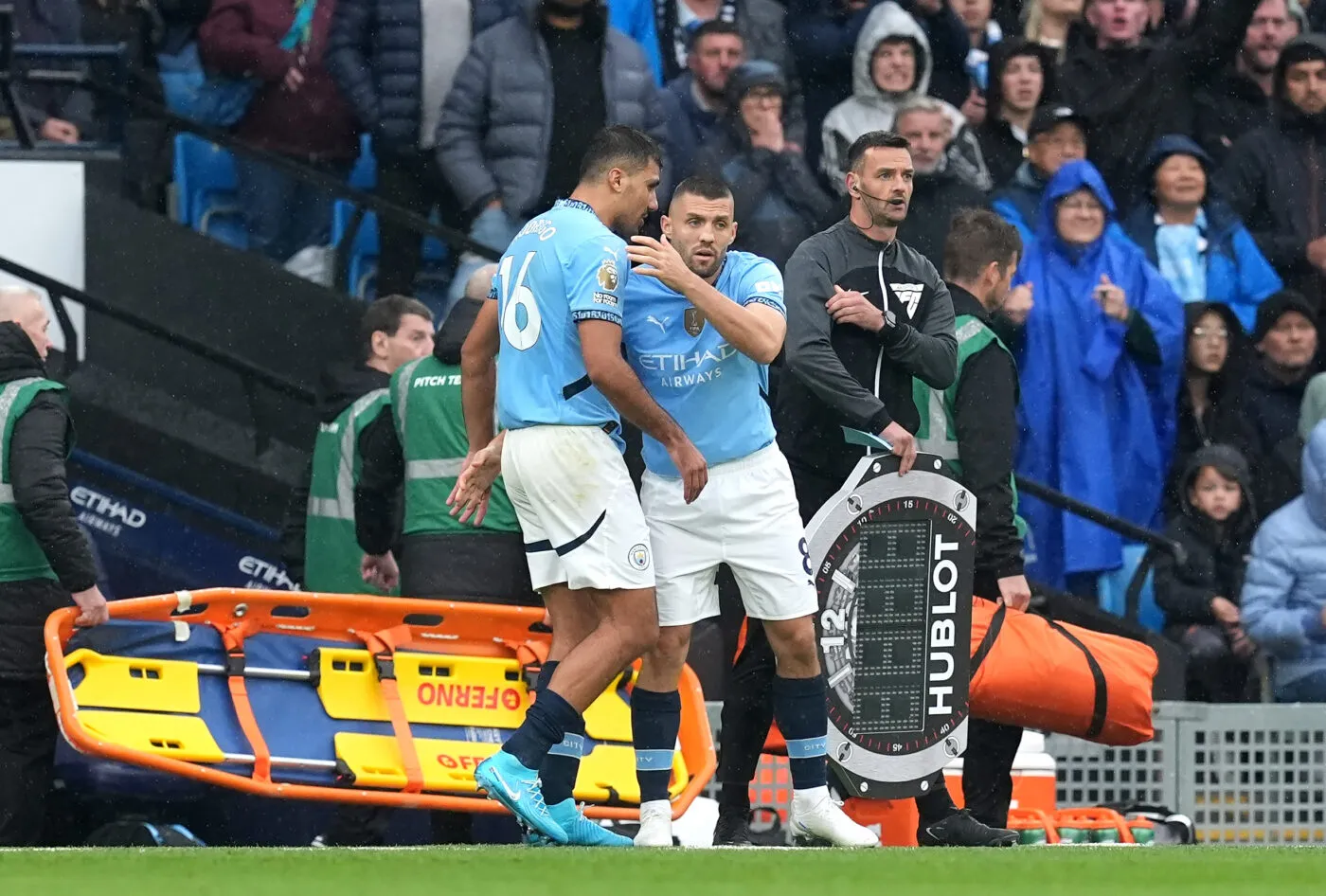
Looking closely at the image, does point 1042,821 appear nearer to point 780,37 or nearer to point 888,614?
point 888,614

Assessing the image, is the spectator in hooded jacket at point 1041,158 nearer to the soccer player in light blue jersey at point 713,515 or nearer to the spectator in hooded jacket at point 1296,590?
the spectator in hooded jacket at point 1296,590

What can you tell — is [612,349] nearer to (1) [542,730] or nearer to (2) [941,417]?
(1) [542,730]

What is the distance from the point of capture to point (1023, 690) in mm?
8977

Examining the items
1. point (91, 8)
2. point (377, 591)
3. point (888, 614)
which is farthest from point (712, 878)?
point (91, 8)

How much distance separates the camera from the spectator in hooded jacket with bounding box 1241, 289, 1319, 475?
12602mm

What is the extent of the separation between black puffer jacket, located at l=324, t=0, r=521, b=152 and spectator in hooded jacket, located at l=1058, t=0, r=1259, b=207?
2947 millimetres

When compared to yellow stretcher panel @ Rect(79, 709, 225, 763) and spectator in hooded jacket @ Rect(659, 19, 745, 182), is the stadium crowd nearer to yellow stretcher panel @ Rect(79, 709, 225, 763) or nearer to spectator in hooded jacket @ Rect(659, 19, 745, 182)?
spectator in hooded jacket @ Rect(659, 19, 745, 182)

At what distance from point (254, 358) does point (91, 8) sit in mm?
2170

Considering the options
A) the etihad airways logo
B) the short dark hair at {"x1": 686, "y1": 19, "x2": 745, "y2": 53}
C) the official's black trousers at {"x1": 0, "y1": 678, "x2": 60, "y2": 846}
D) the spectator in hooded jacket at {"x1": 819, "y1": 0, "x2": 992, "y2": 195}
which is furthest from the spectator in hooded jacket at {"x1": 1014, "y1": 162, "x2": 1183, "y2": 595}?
the official's black trousers at {"x1": 0, "y1": 678, "x2": 60, "y2": 846}

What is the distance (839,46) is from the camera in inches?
506

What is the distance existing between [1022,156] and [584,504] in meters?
5.66

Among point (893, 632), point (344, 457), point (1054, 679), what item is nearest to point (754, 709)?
point (893, 632)

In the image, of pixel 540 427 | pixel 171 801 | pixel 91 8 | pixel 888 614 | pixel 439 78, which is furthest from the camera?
pixel 91 8

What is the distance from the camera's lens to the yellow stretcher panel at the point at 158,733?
8.84 metres
